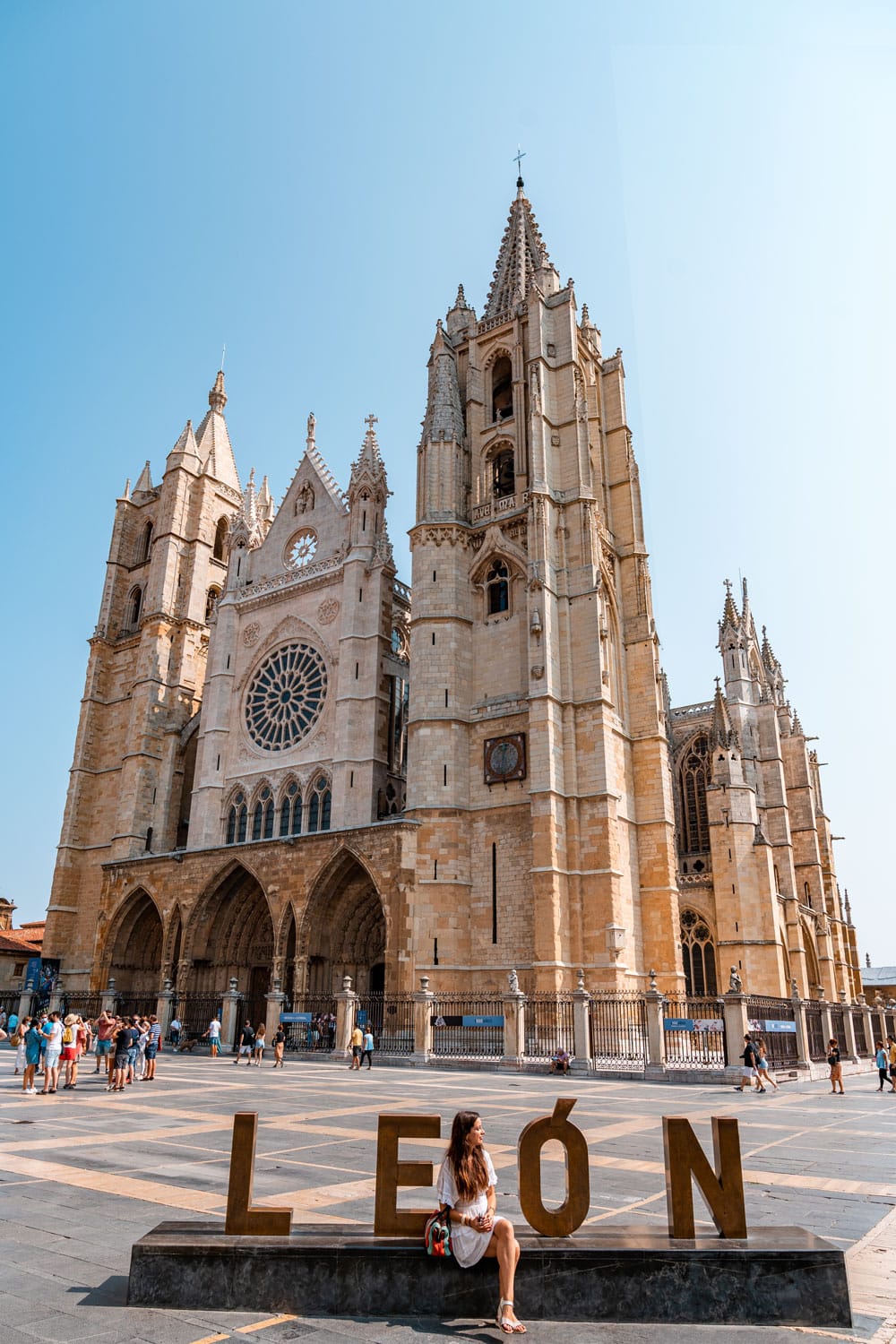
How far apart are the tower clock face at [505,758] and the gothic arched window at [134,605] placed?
22.8 m

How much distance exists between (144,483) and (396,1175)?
45.6 metres

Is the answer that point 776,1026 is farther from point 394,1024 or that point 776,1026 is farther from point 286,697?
point 286,697

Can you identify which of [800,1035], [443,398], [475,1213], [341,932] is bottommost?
→ [475,1213]

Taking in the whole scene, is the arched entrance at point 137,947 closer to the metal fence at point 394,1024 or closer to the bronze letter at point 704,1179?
the metal fence at point 394,1024

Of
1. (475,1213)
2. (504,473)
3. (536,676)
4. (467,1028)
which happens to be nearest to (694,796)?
(536,676)

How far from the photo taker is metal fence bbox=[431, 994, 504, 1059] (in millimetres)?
22047

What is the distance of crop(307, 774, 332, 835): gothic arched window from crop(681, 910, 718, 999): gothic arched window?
13.6 metres

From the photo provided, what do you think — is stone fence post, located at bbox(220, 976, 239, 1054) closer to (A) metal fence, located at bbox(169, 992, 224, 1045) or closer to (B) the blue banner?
(A) metal fence, located at bbox(169, 992, 224, 1045)

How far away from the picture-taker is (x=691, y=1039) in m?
20.9

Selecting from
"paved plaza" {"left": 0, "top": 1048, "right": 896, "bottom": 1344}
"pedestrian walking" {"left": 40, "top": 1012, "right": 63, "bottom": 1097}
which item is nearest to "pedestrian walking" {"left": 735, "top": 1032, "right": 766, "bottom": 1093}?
"paved plaza" {"left": 0, "top": 1048, "right": 896, "bottom": 1344}

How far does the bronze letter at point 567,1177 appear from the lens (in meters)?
4.48

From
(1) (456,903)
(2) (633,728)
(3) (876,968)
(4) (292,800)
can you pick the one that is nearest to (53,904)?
(4) (292,800)

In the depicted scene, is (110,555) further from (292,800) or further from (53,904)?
(292,800)

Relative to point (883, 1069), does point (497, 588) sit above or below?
above
